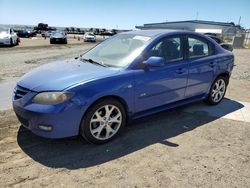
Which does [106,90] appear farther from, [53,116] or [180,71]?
[180,71]

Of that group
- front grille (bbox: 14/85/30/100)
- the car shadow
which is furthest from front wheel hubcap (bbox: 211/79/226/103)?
front grille (bbox: 14/85/30/100)

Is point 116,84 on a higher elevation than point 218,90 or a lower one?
higher

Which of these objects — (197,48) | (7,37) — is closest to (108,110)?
(197,48)

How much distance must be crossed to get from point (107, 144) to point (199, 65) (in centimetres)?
250

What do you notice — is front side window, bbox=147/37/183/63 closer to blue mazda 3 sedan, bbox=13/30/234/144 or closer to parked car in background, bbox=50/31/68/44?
blue mazda 3 sedan, bbox=13/30/234/144

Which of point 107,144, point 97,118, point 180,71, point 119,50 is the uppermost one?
point 119,50

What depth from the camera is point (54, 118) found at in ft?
12.3

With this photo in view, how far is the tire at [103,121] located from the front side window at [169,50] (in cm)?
114

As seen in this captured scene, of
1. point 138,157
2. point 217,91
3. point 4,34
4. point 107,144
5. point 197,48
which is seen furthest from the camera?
point 4,34

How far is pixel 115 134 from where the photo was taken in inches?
175

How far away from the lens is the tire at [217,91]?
246 inches

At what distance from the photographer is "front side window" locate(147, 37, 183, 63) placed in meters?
4.92

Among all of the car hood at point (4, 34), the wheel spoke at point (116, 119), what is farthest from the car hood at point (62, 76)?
the car hood at point (4, 34)

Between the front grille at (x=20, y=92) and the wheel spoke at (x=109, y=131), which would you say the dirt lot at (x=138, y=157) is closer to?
the wheel spoke at (x=109, y=131)
